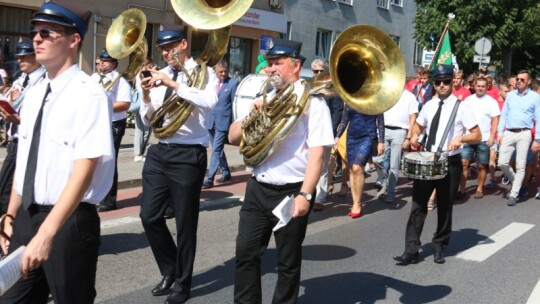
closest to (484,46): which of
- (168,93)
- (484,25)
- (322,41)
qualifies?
(484,25)

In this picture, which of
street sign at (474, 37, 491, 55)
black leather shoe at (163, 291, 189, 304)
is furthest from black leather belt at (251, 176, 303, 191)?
street sign at (474, 37, 491, 55)

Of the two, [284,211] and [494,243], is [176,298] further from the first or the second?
[494,243]

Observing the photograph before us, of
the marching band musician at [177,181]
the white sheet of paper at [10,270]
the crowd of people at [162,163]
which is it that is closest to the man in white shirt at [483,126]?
the crowd of people at [162,163]

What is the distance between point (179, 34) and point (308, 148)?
1466 mm

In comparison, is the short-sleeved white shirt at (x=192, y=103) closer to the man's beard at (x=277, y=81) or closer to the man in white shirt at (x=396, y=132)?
the man's beard at (x=277, y=81)

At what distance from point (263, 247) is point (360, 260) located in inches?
88.2

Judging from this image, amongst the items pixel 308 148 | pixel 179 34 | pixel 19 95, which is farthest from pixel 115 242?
pixel 308 148

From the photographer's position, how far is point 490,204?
382 inches

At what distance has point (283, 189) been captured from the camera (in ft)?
13.9

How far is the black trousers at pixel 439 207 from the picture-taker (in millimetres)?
6215

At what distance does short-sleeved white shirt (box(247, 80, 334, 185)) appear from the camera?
4.17 metres

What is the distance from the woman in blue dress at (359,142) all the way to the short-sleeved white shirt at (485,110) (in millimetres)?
2611

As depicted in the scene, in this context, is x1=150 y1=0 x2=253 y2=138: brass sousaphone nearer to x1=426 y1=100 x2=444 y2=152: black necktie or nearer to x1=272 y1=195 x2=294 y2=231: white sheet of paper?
x1=272 y1=195 x2=294 y2=231: white sheet of paper

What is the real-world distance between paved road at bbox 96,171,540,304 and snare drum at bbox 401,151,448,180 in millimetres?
843
